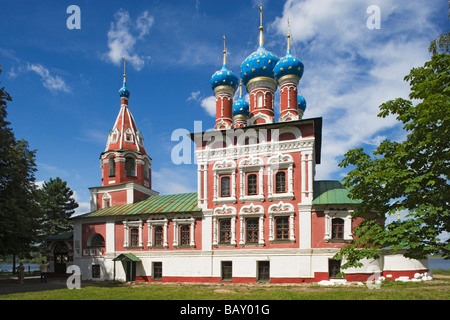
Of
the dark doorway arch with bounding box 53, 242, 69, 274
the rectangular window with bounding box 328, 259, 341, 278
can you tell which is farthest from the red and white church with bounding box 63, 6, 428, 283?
the dark doorway arch with bounding box 53, 242, 69, 274

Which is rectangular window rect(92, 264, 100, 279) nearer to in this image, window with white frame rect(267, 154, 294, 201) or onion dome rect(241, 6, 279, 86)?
window with white frame rect(267, 154, 294, 201)

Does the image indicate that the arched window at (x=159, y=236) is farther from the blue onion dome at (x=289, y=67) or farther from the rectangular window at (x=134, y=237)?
the blue onion dome at (x=289, y=67)

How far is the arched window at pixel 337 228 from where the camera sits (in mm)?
18812

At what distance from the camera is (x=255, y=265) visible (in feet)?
64.3

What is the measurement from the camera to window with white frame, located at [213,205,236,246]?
67.3 feet

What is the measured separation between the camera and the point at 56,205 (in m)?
39.9

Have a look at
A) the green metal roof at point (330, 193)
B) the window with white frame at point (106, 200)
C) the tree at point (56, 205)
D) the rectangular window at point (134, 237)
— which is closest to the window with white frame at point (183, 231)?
the rectangular window at point (134, 237)

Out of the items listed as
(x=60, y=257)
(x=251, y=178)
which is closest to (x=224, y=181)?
(x=251, y=178)

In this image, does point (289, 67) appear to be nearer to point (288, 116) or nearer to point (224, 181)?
point (288, 116)

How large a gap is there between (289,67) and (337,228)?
1083 cm

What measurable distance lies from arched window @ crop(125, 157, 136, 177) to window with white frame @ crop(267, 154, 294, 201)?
11631 millimetres

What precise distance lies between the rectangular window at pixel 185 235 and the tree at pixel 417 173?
12491 mm

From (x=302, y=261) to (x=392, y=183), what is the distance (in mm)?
10120
